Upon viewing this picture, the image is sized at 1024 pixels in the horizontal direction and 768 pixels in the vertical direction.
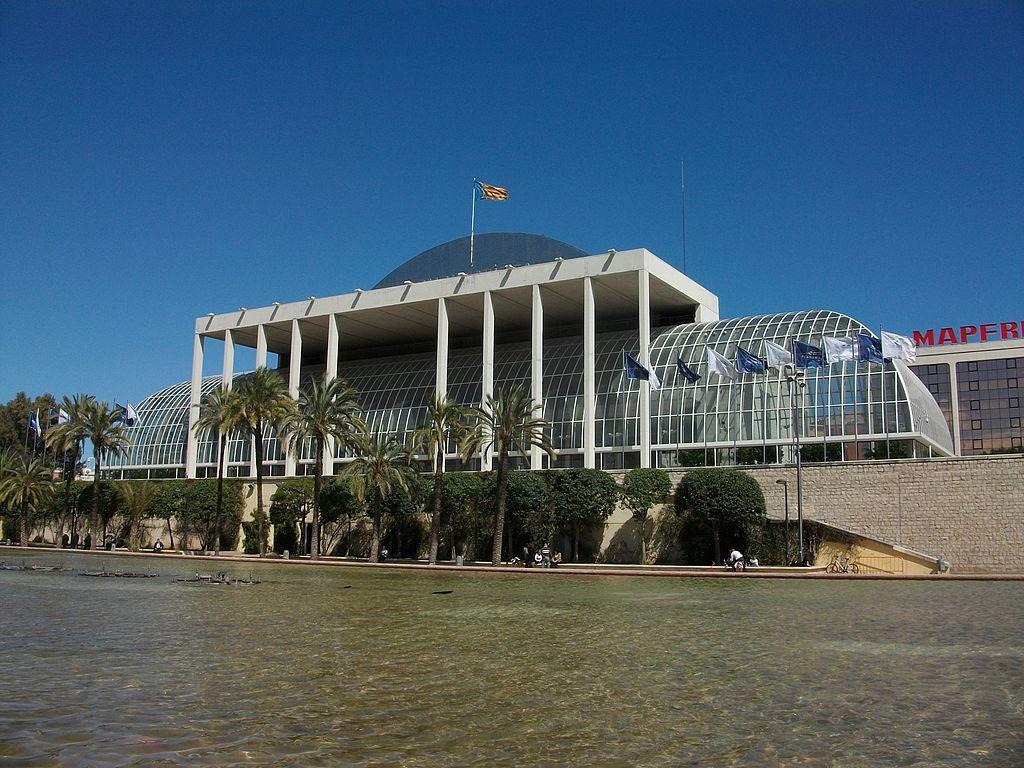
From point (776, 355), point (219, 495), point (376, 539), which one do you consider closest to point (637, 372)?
point (776, 355)

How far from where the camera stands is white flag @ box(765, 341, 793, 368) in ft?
188

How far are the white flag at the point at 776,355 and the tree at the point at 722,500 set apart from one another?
7285mm

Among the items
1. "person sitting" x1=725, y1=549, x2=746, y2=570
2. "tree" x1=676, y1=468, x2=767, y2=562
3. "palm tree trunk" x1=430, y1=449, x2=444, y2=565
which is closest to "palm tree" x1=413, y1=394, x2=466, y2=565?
"palm tree trunk" x1=430, y1=449, x2=444, y2=565

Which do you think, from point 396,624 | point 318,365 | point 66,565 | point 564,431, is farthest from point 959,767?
point 318,365

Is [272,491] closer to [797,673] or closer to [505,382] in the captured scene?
[505,382]

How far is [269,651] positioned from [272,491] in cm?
5866

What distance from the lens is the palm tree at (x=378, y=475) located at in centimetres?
6334

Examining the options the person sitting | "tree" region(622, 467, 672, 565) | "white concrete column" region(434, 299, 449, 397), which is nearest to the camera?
the person sitting

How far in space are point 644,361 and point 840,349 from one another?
1360 centimetres

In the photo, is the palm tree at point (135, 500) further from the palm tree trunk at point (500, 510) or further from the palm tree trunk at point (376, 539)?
the palm tree trunk at point (500, 510)

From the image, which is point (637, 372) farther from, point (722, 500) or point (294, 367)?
point (294, 367)

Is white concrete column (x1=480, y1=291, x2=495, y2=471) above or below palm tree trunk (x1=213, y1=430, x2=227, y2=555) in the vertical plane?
above

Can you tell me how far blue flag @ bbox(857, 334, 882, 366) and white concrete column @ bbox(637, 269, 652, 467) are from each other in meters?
13.3

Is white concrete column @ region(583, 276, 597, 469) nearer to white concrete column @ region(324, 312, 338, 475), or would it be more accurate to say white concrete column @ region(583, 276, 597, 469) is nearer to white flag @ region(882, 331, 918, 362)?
white flag @ region(882, 331, 918, 362)
